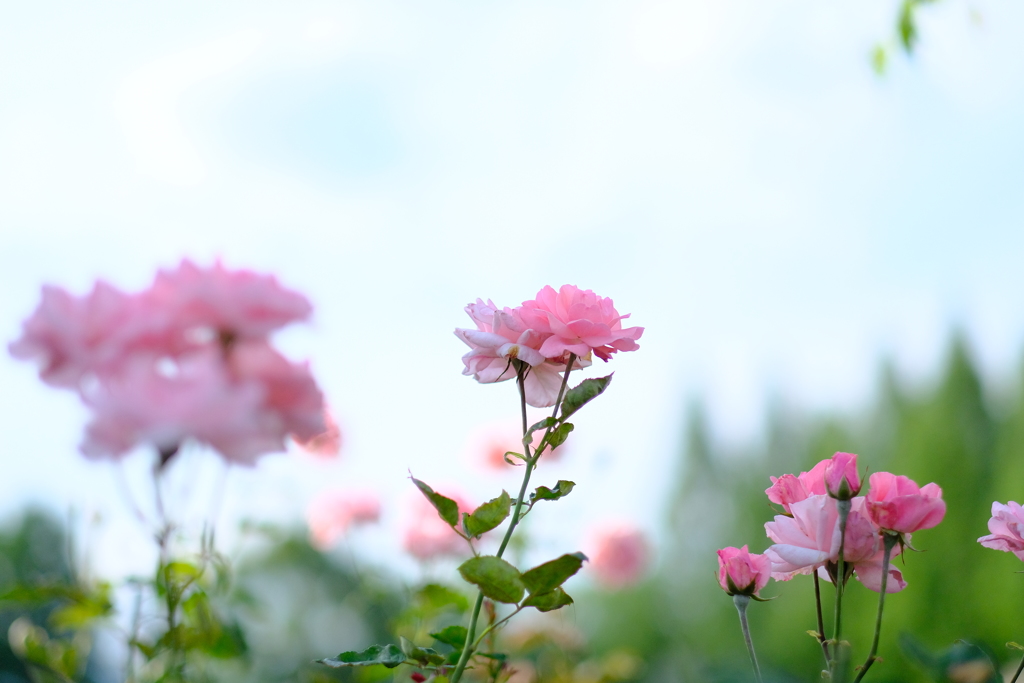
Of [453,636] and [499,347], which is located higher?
[499,347]

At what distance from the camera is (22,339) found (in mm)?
561

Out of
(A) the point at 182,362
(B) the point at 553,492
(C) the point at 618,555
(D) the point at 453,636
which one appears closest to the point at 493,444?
(C) the point at 618,555

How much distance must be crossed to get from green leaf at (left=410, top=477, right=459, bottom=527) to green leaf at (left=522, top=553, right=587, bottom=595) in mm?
96

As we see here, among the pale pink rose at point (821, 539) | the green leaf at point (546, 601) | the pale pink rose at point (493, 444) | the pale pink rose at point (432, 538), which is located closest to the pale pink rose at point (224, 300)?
the green leaf at point (546, 601)

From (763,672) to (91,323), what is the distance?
0.60m

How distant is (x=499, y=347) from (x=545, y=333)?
0.05m

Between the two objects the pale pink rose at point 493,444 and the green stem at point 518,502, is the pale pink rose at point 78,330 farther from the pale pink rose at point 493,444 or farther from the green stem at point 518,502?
the pale pink rose at point 493,444

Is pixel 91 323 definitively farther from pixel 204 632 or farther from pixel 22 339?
pixel 204 632

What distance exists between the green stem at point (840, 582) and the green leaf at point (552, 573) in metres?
0.21

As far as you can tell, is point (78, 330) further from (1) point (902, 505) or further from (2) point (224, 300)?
(1) point (902, 505)

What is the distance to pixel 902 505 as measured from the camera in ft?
2.16

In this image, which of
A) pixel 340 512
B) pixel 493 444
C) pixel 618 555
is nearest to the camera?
pixel 340 512

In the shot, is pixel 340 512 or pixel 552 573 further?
pixel 340 512

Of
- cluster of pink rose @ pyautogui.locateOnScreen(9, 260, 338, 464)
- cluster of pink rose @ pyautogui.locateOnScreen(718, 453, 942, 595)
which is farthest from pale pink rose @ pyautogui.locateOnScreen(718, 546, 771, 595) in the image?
cluster of pink rose @ pyautogui.locateOnScreen(9, 260, 338, 464)
